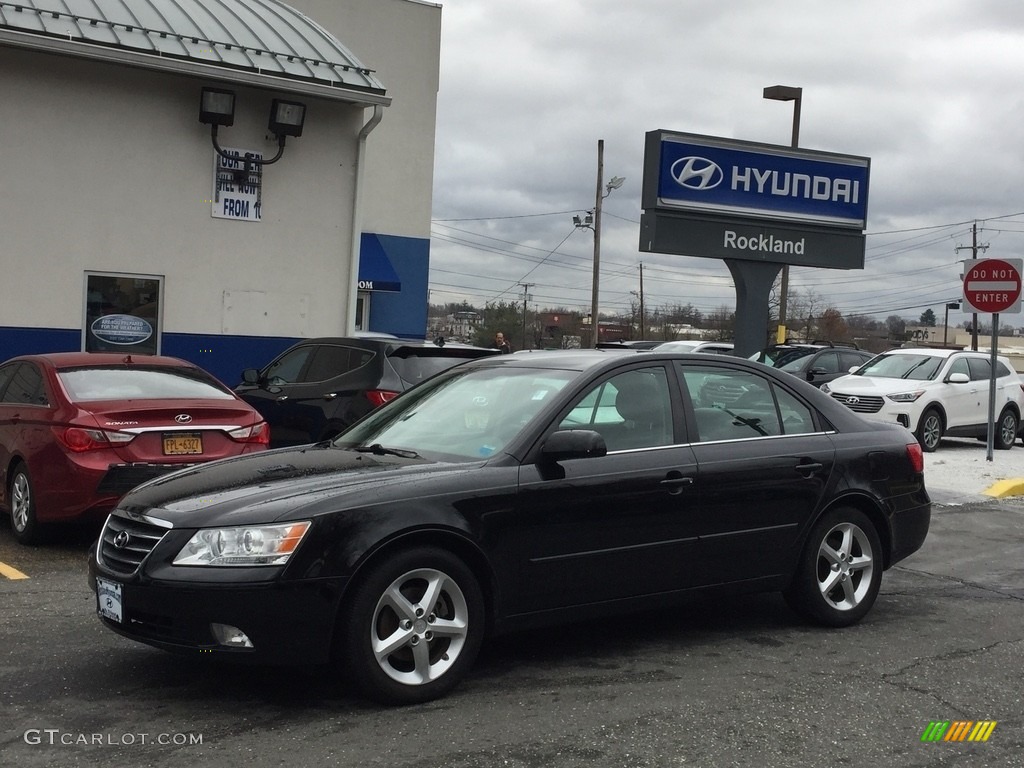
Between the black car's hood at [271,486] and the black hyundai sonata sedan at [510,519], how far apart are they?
15 millimetres

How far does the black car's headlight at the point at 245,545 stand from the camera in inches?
175

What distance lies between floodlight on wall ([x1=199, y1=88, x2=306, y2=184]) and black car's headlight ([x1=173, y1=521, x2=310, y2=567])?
37.0 ft

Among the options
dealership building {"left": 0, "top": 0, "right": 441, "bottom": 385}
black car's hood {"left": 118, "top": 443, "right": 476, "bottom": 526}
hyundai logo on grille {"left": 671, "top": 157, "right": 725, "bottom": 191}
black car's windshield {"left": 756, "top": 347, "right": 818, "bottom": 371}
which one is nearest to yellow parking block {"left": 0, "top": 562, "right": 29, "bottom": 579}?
black car's hood {"left": 118, "top": 443, "right": 476, "bottom": 526}

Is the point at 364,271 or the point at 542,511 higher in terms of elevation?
the point at 364,271

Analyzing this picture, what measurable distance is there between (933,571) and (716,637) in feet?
9.76

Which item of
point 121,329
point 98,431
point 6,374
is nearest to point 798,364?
point 121,329

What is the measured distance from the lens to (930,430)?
674 inches

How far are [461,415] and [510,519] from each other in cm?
87

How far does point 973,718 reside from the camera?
4.77 meters

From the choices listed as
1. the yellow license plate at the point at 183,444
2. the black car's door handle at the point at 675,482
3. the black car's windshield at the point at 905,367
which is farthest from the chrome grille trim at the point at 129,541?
the black car's windshield at the point at 905,367

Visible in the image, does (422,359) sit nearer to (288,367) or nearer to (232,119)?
(288,367)

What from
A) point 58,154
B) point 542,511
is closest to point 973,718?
point 542,511

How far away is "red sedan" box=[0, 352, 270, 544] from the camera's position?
7.66 m

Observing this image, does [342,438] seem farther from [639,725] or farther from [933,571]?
[933,571]
